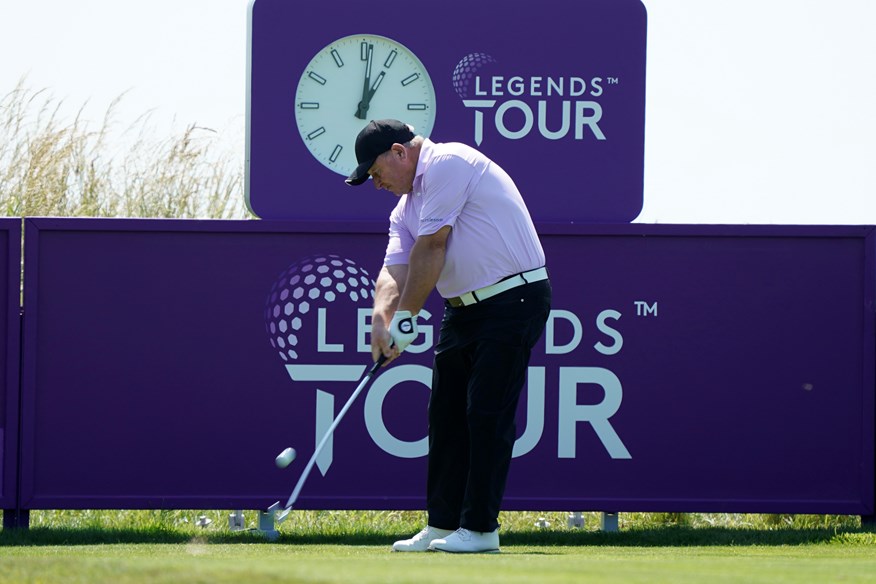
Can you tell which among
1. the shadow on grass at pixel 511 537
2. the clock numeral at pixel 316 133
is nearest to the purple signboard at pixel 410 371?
the shadow on grass at pixel 511 537

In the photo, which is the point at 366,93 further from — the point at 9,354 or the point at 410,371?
the point at 9,354

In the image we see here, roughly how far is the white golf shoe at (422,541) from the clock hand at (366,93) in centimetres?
272

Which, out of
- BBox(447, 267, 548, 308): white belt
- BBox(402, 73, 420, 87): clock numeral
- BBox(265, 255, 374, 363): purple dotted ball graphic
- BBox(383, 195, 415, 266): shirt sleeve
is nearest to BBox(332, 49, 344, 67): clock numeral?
BBox(402, 73, 420, 87): clock numeral

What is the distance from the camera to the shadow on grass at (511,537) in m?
6.85

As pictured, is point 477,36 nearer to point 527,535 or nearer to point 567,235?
point 567,235

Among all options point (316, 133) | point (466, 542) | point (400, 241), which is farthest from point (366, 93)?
point (466, 542)

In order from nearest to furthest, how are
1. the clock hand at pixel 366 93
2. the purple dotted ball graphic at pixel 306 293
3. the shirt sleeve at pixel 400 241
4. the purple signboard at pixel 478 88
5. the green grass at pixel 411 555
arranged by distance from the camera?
1. the green grass at pixel 411 555
2. the shirt sleeve at pixel 400 241
3. the purple dotted ball graphic at pixel 306 293
4. the purple signboard at pixel 478 88
5. the clock hand at pixel 366 93

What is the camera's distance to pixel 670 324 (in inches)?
278

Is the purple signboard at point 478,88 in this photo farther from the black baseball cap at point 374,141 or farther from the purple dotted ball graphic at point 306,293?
the black baseball cap at point 374,141

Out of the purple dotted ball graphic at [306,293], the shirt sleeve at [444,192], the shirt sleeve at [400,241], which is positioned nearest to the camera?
the shirt sleeve at [444,192]

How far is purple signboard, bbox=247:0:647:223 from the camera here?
24.8 ft

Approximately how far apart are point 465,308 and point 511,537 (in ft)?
6.01

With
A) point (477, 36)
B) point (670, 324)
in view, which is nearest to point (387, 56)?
point (477, 36)

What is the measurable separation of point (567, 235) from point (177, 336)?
192 cm
